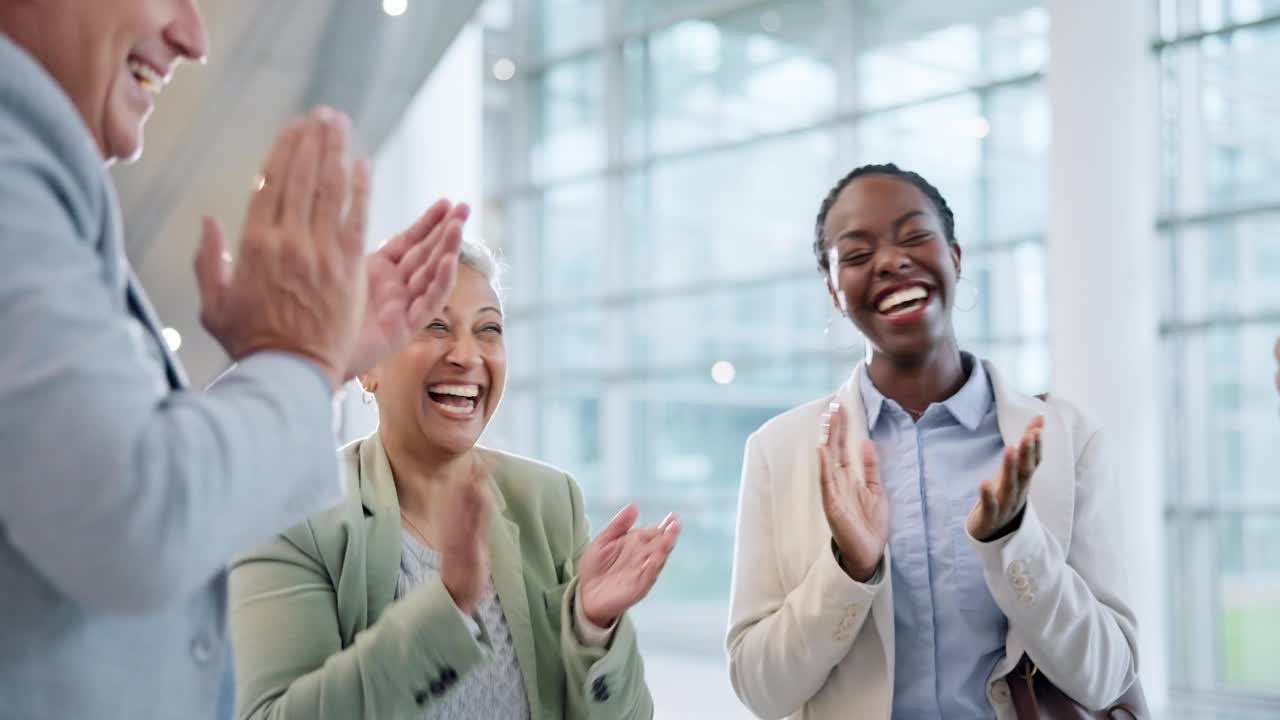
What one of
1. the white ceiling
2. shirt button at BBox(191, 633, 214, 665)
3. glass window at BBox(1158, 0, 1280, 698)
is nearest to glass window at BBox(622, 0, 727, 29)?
glass window at BBox(1158, 0, 1280, 698)

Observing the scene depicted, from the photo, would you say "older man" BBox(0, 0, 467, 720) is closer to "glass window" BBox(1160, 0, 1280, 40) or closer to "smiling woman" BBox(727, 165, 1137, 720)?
"smiling woman" BBox(727, 165, 1137, 720)

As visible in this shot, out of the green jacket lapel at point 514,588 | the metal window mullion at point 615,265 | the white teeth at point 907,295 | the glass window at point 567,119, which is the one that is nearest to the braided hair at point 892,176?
the white teeth at point 907,295

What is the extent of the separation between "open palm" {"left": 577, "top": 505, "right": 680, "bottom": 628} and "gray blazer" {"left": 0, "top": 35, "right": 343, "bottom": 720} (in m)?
1.04

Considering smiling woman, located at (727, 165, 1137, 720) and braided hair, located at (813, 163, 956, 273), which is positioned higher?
braided hair, located at (813, 163, 956, 273)

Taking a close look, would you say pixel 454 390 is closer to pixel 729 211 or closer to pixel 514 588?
pixel 514 588

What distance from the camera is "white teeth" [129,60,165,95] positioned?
114 cm

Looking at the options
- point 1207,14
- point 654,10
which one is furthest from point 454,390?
point 654,10

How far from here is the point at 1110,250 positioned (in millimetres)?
8102

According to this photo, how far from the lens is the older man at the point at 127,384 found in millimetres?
877

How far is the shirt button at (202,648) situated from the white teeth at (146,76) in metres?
0.48

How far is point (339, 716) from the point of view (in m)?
1.84

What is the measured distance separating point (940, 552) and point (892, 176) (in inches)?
29.9

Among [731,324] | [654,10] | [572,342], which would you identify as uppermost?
[654,10]

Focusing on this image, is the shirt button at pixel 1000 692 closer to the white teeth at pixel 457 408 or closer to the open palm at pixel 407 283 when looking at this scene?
the white teeth at pixel 457 408
